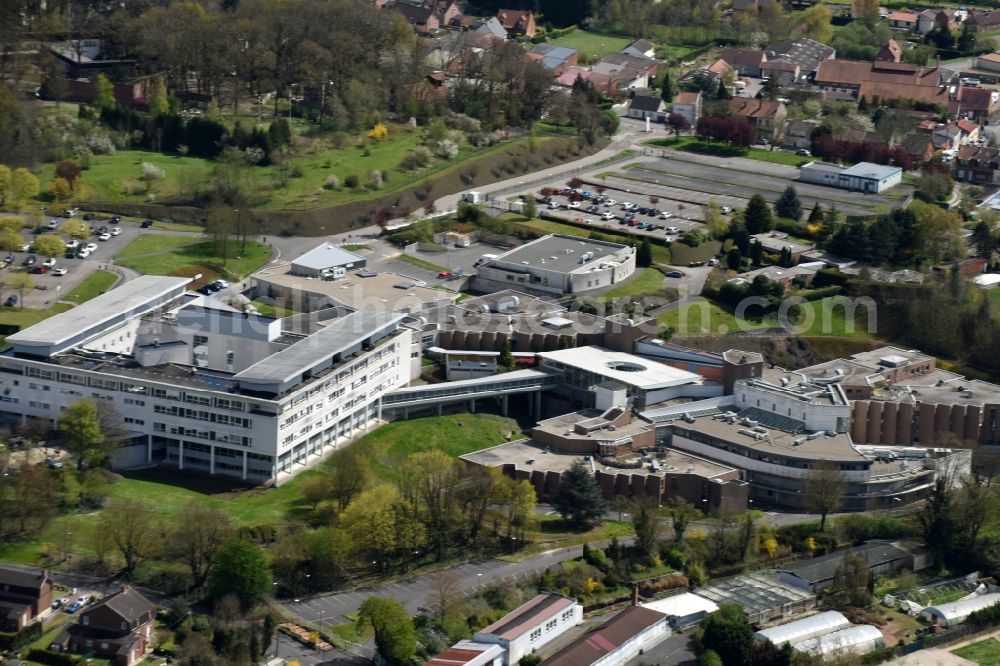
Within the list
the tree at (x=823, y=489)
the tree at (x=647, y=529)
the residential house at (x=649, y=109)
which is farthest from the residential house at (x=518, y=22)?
the tree at (x=647, y=529)

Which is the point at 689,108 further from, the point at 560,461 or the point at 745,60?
the point at 560,461

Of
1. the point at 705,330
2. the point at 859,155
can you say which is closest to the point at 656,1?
the point at 859,155

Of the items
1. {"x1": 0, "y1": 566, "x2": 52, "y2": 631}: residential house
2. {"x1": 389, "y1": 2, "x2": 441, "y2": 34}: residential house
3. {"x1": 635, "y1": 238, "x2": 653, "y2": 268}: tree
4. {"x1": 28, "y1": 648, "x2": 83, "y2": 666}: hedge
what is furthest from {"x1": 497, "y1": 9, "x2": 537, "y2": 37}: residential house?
{"x1": 28, "y1": 648, "x2": 83, "y2": 666}: hedge

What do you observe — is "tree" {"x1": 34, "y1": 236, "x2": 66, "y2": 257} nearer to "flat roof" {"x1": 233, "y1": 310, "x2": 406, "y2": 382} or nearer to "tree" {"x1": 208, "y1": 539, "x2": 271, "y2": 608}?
"flat roof" {"x1": 233, "y1": 310, "x2": 406, "y2": 382}

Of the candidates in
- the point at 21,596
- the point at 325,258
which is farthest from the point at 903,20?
the point at 21,596

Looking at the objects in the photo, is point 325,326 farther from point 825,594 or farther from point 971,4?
point 971,4

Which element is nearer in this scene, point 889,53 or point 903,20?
point 889,53

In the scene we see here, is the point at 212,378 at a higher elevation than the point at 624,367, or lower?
higher
